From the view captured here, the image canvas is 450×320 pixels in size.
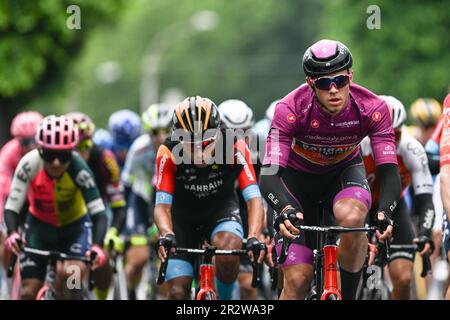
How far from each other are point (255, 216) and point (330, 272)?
1.26m

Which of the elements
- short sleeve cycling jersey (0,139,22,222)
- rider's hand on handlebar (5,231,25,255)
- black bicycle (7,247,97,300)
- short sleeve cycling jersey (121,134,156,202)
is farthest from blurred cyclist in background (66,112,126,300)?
rider's hand on handlebar (5,231,25,255)

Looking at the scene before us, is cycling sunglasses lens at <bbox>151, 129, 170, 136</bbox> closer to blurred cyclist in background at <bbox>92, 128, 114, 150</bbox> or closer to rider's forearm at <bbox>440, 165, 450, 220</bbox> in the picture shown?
blurred cyclist in background at <bbox>92, 128, 114, 150</bbox>

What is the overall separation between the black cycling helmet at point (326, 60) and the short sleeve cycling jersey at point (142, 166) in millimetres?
5654

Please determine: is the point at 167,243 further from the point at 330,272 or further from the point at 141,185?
the point at 141,185

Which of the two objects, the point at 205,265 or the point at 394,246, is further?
the point at 394,246

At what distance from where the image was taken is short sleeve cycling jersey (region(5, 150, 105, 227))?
10812 millimetres

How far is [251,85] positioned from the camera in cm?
7619

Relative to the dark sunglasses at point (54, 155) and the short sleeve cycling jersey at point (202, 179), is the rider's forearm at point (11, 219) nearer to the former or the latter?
the dark sunglasses at point (54, 155)

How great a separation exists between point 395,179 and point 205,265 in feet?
5.42

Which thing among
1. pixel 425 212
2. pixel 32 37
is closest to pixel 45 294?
pixel 425 212

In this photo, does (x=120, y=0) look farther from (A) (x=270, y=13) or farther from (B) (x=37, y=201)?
(A) (x=270, y=13)
